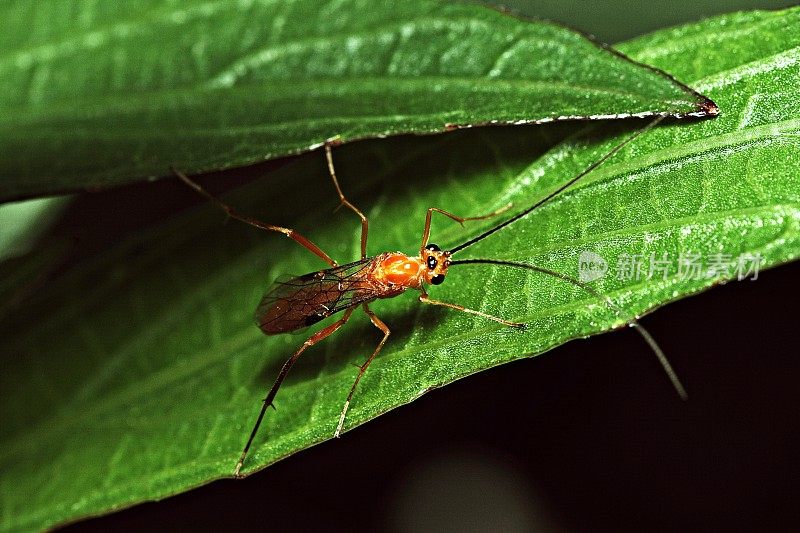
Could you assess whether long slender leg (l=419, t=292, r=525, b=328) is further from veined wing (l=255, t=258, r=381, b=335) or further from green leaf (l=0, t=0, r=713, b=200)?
green leaf (l=0, t=0, r=713, b=200)

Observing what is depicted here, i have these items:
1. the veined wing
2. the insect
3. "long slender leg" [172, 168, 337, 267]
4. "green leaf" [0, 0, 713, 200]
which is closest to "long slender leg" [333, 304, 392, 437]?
the insect

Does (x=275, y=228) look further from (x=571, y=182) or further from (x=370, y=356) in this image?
(x=571, y=182)

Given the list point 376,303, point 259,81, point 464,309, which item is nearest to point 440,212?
point 464,309

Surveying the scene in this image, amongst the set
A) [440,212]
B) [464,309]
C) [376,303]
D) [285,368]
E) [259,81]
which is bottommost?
[376,303]

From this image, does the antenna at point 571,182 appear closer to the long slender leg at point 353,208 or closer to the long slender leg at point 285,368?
the long slender leg at point 353,208

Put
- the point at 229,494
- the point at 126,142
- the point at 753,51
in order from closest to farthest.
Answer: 1. the point at 126,142
2. the point at 753,51
3. the point at 229,494

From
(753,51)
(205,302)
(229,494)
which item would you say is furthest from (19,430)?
(753,51)

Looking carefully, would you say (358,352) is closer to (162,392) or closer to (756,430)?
(162,392)
